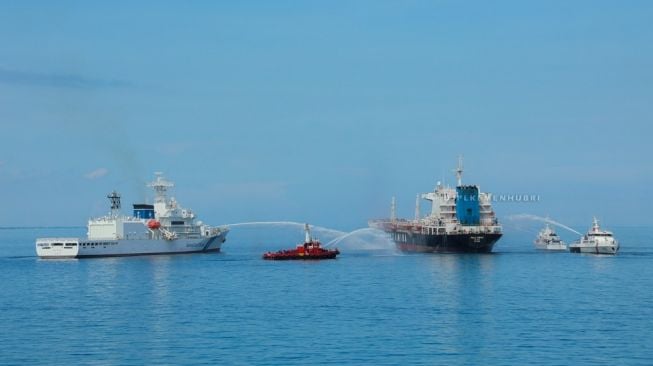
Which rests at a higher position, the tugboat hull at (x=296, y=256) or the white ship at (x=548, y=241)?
the white ship at (x=548, y=241)


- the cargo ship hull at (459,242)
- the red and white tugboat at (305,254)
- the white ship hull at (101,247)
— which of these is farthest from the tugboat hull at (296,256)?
the white ship hull at (101,247)

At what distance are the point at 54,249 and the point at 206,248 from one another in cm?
3167

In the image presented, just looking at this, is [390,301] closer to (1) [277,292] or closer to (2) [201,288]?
(1) [277,292]

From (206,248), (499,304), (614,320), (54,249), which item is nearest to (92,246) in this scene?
(54,249)

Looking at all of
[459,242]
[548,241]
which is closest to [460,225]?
[459,242]

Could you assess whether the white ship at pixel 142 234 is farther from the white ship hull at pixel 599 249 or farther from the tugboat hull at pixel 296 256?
the white ship hull at pixel 599 249

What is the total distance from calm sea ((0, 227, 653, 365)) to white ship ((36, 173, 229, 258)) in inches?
836

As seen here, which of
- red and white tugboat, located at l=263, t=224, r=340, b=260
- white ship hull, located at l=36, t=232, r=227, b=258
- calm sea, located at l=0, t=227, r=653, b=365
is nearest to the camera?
calm sea, located at l=0, t=227, r=653, b=365

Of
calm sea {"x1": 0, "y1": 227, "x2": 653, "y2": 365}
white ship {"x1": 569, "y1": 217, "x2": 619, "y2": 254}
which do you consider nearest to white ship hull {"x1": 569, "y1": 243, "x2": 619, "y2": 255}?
white ship {"x1": 569, "y1": 217, "x2": 619, "y2": 254}

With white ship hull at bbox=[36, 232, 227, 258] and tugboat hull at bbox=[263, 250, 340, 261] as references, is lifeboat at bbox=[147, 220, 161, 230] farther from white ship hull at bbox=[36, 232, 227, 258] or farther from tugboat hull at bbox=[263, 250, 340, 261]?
tugboat hull at bbox=[263, 250, 340, 261]

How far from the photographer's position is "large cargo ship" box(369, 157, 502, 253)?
157500mm

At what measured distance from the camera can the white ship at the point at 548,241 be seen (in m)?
184

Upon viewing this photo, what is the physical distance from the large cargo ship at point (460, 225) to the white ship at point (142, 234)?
40.8 meters

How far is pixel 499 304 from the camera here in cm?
8631
